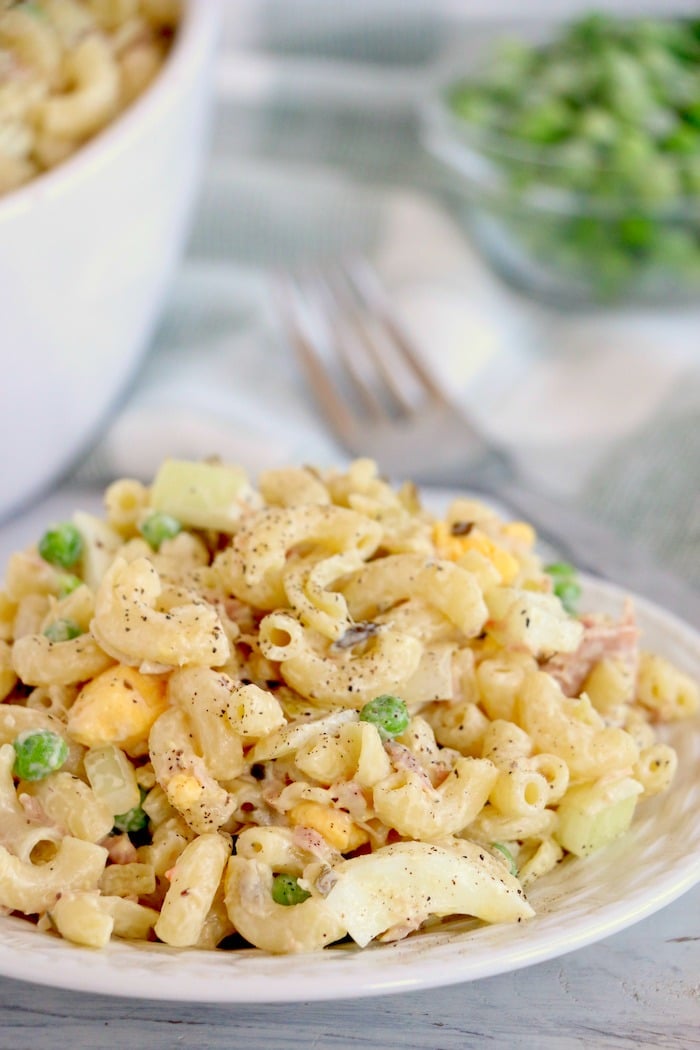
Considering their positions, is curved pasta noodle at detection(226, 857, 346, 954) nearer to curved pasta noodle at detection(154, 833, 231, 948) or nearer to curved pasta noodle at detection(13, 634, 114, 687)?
curved pasta noodle at detection(154, 833, 231, 948)

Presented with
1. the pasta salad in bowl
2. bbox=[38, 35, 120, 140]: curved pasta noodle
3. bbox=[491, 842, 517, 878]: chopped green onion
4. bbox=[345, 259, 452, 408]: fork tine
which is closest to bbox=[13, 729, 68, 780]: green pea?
the pasta salad in bowl

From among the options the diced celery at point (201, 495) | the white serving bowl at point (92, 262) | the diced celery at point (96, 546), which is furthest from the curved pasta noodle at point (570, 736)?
the white serving bowl at point (92, 262)

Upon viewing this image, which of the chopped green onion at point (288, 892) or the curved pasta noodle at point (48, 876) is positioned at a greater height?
the curved pasta noodle at point (48, 876)

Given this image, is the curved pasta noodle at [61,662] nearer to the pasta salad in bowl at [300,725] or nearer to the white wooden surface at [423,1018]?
the pasta salad in bowl at [300,725]

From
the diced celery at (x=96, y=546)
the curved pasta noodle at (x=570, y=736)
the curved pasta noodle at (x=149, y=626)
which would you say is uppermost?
the curved pasta noodle at (x=149, y=626)

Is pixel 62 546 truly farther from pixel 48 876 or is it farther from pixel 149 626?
pixel 48 876

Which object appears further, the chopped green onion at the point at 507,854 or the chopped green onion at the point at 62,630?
the chopped green onion at the point at 62,630

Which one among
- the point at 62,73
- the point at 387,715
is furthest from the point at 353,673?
the point at 62,73
